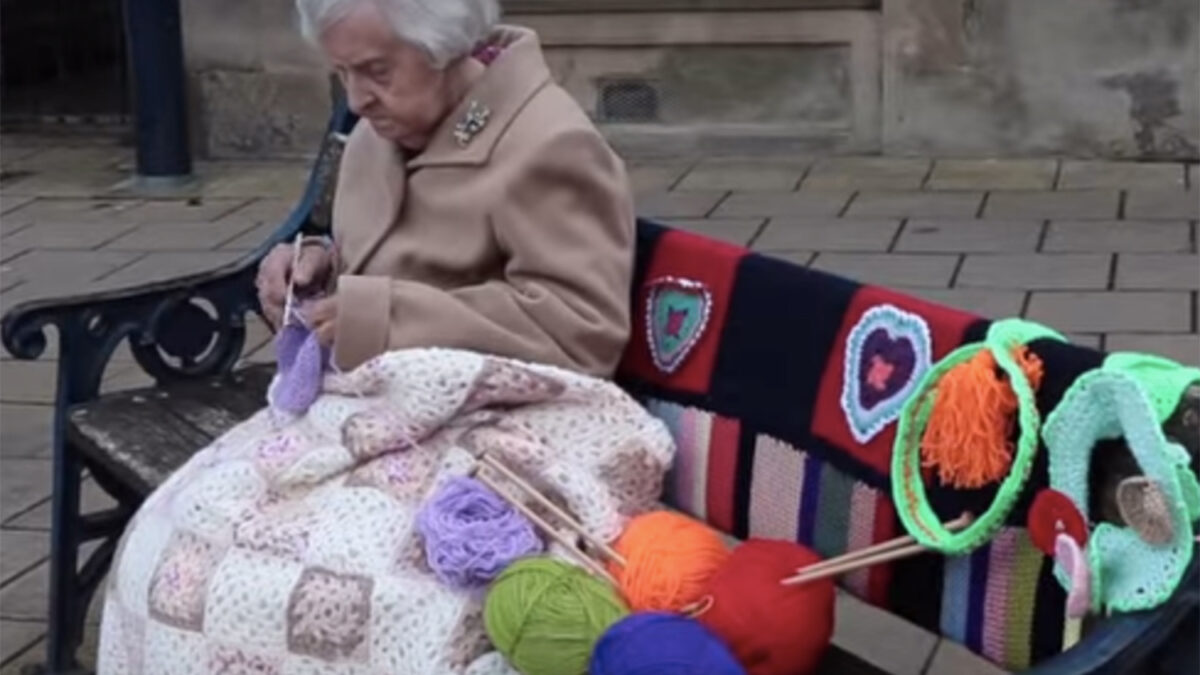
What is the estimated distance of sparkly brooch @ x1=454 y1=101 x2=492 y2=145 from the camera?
3.10m

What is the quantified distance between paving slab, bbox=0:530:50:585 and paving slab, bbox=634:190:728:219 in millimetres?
3008

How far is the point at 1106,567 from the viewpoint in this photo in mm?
2271

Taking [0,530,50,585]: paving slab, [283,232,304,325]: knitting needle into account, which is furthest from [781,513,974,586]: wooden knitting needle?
[0,530,50,585]: paving slab

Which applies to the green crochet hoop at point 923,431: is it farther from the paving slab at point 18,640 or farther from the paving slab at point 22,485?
the paving slab at point 22,485

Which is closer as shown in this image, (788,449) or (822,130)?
(788,449)

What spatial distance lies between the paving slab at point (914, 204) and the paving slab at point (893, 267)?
60 cm

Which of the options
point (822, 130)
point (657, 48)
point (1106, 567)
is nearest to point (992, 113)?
point (822, 130)

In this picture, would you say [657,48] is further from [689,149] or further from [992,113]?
[992,113]

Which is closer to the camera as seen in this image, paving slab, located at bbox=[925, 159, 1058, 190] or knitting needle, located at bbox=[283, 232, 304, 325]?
knitting needle, located at bbox=[283, 232, 304, 325]

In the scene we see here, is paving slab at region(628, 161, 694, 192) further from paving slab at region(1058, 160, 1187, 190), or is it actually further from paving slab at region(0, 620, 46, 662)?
paving slab at region(0, 620, 46, 662)

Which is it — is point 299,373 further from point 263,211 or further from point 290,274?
point 263,211

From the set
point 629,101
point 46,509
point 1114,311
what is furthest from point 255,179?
point 46,509

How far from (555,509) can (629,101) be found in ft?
18.7

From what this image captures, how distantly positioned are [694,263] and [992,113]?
5054 mm
